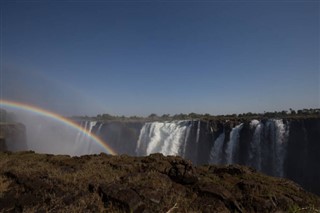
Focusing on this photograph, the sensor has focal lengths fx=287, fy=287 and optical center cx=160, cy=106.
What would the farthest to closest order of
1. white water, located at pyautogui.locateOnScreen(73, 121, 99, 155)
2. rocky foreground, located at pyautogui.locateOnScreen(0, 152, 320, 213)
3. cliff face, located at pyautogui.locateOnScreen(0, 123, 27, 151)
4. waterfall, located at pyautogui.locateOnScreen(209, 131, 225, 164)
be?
white water, located at pyautogui.locateOnScreen(73, 121, 99, 155)
cliff face, located at pyautogui.locateOnScreen(0, 123, 27, 151)
waterfall, located at pyautogui.locateOnScreen(209, 131, 225, 164)
rocky foreground, located at pyautogui.locateOnScreen(0, 152, 320, 213)

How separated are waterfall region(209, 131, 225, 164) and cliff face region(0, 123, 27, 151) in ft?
71.3

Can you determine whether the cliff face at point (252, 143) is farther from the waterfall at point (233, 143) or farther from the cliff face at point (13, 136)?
the cliff face at point (13, 136)

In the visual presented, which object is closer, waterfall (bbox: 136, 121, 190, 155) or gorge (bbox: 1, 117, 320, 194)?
gorge (bbox: 1, 117, 320, 194)

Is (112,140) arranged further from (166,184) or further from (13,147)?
(166,184)

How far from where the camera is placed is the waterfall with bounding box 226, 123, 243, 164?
29.5 metres

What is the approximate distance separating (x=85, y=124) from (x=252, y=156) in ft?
96.2

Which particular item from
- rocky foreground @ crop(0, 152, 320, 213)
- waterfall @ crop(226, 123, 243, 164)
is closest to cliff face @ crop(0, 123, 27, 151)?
waterfall @ crop(226, 123, 243, 164)

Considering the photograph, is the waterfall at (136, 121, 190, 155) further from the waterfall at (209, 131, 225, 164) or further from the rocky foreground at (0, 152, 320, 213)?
the rocky foreground at (0, 152, 320, 213)

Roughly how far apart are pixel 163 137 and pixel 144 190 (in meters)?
30.2

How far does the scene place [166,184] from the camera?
686 cm

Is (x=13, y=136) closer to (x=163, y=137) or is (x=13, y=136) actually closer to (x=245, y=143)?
(x=163, y=137)

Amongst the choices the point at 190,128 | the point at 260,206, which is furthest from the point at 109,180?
the point at 190,128

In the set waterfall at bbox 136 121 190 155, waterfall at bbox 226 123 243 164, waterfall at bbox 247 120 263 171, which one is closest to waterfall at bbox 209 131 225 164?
waterfall at bbox 226 123 243 164

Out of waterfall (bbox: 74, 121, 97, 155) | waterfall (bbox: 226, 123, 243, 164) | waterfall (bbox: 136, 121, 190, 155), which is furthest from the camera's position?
waterfall (bbox: 74, 121, 97, 155)
